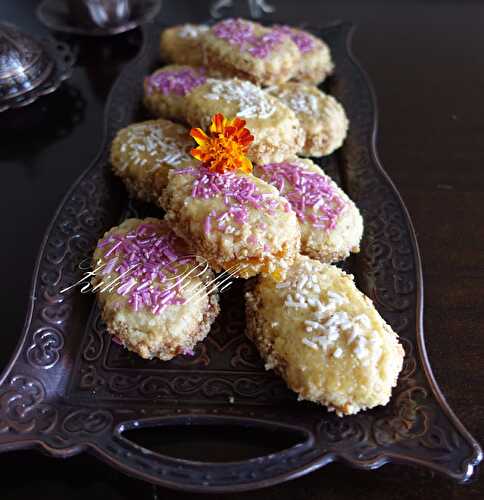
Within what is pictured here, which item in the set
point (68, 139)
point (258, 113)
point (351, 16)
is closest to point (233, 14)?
point (351, 16)

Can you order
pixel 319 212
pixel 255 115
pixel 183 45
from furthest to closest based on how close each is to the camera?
pixel 183 45
pixel 255 115
pixel 319 212

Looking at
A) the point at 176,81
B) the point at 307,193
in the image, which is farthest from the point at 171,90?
the point at 307,193

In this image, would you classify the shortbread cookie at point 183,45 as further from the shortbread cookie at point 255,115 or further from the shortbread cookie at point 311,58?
the shortbread cookie at point 255,115

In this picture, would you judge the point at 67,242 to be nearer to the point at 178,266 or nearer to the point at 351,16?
the point at 178,266

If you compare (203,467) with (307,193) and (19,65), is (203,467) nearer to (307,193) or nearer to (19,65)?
(307,193)

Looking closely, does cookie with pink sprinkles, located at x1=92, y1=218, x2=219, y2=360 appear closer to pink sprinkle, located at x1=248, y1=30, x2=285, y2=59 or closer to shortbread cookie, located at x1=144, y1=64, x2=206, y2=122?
shortbread cookie, located at x1=144, y1=64, x2=206, y2=122
